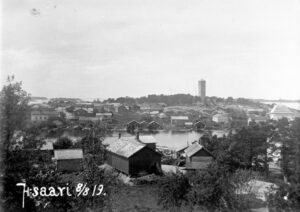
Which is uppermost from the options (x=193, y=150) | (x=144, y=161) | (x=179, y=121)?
(x=193, y=150)

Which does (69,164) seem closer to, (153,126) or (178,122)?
(153,126)

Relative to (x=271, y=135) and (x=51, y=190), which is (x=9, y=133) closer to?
(x=51, y=190)

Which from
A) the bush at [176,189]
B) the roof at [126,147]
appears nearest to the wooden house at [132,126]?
the roof at [126,147]

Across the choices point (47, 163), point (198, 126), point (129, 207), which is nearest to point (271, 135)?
point (129, 207)

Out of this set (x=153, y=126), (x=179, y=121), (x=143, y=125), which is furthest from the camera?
(x=179, y=121)

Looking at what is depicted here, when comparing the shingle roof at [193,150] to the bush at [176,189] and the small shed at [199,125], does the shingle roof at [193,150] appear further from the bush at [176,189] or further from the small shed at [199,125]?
the small shed at [199,125]

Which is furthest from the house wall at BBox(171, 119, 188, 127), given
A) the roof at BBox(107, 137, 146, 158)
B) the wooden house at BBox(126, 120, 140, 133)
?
the roof at BBox(107, 137, 146, 158)

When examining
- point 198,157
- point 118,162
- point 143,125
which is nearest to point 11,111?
point 118,162
